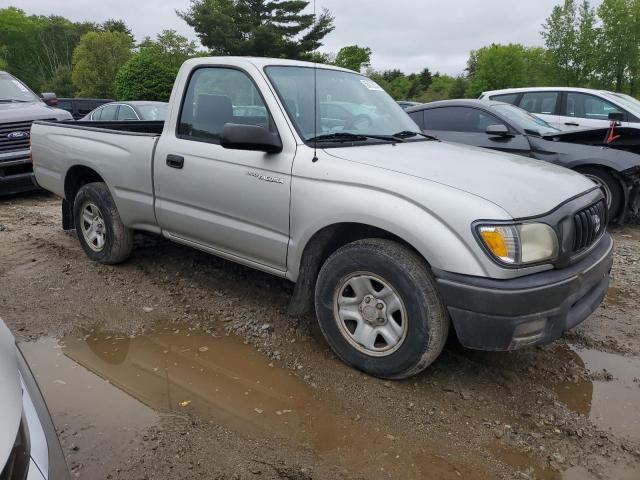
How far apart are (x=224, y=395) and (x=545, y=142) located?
17.9 feet

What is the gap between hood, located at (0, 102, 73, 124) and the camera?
8172 mm

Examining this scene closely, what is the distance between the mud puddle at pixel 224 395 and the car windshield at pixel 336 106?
5.24 ft

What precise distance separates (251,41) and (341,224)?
39.1 meters

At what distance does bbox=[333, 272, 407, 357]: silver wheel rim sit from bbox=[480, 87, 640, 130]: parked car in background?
7146 mm

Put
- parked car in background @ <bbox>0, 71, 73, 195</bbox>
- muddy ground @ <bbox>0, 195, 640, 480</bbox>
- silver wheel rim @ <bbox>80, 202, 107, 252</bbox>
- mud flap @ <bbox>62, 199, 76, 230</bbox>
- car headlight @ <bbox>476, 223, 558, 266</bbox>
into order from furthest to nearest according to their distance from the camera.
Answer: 1. parked car in background @ <bbox>0, 71, 73, 195</bbox>
2. mud flap @ <bbox>62, 199, 76, 230</bbox>
3. silver wheel rim @ <bbox>80, 202, 107, 252</bbox>
4. car headlight @ <bbox>476, 223, 558, 266</bbox>
5. muddy ground @ <bbox>0, 195, 640, 480</bbox>

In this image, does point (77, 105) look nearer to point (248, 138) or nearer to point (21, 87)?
point (21, 87)

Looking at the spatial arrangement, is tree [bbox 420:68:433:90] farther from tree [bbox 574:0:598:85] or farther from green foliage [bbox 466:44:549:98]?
tree [bbox 574:0:598:85]

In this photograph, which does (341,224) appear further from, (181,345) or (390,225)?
(181,345)

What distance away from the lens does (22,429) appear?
146cm

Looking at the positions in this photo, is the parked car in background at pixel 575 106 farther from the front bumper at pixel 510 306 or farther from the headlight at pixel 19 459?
the headlight at pixel 19 459

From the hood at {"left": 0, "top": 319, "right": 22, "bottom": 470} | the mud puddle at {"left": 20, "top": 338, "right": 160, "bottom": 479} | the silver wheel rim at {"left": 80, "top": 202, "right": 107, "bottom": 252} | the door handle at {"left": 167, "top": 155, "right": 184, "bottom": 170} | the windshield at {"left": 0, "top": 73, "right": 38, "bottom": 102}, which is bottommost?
the mud puddle at {"left": 20, "top": 338, "right": 160, "bottom": 479}

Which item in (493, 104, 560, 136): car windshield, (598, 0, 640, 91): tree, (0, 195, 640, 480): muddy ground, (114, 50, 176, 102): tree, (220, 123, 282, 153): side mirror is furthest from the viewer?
(598, 0, 640, 91): tree

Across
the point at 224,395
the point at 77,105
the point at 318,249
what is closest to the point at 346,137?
the point at 318,249

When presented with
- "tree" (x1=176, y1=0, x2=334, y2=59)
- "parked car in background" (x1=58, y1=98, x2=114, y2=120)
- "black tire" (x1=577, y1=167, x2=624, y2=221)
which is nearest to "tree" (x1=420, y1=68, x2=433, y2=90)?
"tree" (x1=176, y1=0, x2=334, y2=59)
